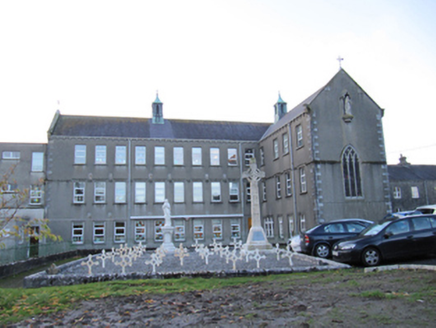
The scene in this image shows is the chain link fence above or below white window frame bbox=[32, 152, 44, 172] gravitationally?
below

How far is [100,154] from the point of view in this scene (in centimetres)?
3475

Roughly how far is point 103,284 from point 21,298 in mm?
2403

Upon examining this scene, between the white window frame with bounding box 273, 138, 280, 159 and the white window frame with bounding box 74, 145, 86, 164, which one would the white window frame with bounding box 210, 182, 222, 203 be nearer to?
the white window frame with bounding box 273, 138, 280, 159

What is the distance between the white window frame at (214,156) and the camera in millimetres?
36812

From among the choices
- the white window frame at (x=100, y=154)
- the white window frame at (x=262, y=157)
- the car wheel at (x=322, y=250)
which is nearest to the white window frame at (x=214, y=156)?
the white window frame at (x=262, y=157)

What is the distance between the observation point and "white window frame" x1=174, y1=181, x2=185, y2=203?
35.5 metres

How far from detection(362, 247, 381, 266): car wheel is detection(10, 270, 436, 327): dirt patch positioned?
12.0 feet

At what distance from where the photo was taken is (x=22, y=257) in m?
19.4

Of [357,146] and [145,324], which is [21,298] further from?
[357,146]

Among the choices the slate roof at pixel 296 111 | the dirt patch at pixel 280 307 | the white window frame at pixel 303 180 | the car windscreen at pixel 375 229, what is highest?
the slate roof at pixel 296 111

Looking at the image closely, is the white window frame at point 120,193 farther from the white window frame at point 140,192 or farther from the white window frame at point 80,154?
the white window frame at point 80,154

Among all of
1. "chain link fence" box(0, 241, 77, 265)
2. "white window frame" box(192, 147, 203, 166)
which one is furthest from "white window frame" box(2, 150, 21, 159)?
"white window frame" box(192, 147, 203, 166)

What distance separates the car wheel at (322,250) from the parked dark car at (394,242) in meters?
3.57

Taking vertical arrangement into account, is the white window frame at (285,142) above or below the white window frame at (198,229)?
above
